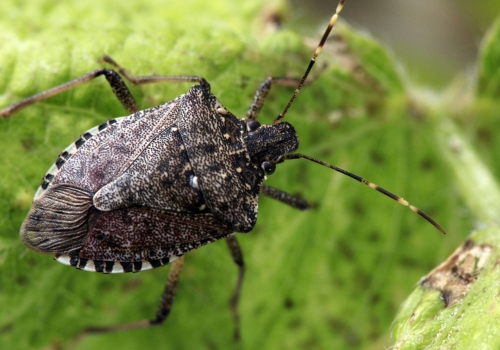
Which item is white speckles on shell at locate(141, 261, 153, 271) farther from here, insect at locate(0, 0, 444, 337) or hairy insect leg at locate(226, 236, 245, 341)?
hairy insect leg at locate(226, 236, 245, 341)

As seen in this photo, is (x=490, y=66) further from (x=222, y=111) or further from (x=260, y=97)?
(x=222, y=111)

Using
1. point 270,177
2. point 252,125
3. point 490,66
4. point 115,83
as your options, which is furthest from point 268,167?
point 490,66

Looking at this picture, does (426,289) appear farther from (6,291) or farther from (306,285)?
(6,291)

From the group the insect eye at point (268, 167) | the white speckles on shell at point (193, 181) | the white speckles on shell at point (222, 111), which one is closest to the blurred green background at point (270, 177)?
the white speckles on shell at point (222, 111)

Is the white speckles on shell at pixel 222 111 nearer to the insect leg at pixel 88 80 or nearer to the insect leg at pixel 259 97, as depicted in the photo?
the insect leg at pixel 259 97

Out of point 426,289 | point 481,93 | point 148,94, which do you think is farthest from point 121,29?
point 481,93

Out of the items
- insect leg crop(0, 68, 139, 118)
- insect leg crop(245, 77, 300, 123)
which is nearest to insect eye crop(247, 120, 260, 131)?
insect leg crop(245, 77, 300, 123)

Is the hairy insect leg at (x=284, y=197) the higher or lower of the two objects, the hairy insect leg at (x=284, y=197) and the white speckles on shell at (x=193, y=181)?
the higher
